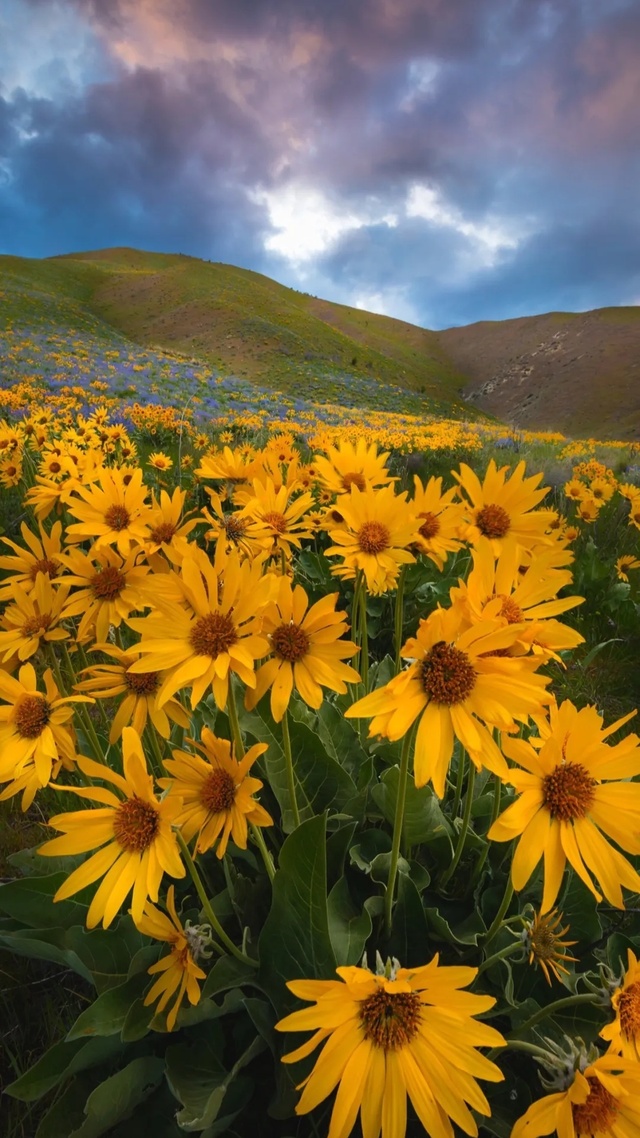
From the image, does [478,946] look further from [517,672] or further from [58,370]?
[58,370]

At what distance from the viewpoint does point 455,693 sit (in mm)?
863

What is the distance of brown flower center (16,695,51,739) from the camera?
1143mm

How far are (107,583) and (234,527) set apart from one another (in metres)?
0.33

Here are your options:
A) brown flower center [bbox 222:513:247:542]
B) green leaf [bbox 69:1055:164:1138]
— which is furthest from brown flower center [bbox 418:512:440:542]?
green leaf [bbox 69:1055:164:1138]

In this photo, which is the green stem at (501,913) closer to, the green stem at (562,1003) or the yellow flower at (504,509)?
the green stem at (562,1003)

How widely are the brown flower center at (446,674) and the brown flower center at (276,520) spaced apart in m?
0.77

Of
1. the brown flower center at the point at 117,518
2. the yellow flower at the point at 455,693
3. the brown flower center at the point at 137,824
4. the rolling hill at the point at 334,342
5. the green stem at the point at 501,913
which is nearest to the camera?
the yellow flower at the point at 455,693

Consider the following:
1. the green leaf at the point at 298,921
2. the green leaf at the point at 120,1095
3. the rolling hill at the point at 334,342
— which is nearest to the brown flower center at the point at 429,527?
the green leaf at the point at 298,921

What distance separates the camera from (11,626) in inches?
52.2

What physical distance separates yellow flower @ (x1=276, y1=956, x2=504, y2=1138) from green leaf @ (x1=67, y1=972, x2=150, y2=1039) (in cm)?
61

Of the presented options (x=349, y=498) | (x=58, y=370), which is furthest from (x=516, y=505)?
(x=58, y=370)

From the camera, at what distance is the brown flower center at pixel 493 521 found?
1447mm

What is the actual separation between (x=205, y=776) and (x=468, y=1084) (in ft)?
1.92

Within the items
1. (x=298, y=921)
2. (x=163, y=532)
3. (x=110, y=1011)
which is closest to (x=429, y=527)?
(x=163, y=532)
